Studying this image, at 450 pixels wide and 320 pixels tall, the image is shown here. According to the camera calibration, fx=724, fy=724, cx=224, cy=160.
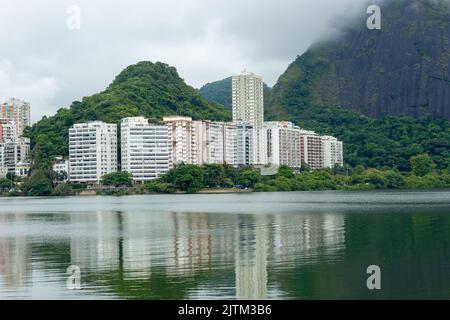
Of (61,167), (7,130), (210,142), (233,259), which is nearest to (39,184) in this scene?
(61,167)

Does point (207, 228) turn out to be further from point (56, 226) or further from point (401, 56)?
point (401, 56)

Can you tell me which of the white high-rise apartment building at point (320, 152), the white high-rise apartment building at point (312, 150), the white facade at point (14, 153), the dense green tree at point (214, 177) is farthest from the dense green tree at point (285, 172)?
the white facade at point (14, 153)

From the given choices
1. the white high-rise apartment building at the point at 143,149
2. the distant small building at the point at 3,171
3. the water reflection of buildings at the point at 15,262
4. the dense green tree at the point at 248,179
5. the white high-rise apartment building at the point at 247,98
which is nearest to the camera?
the water reflection of buildings at the point at 15,262

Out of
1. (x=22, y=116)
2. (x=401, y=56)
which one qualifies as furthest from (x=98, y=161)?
(x=401, y=56)

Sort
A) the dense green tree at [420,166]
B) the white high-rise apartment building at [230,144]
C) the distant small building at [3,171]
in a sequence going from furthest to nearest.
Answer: the distant small building at [3,171] < the white high-rise apartment building at [230,144] < the dense green tree at [420,166]

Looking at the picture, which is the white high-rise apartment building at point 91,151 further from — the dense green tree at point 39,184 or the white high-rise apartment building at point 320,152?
the white high-rise apartment building at point 320,152

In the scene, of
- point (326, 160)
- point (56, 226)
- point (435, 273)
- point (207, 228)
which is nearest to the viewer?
point (435, 273)

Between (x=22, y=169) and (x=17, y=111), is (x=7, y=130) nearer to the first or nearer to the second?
(x=17, y=111)
